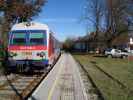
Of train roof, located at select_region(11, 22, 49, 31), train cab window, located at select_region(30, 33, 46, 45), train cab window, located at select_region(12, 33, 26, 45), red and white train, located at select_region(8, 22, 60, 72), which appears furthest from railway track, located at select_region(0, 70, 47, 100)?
train roof, located at select_region(11, 22, 49, 31)

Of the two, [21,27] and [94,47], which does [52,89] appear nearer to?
[21,27]

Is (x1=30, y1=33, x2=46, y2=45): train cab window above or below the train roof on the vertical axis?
below

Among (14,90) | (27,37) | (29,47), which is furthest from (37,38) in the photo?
(14,90)

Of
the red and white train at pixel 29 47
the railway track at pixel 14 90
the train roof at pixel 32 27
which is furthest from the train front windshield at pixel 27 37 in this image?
the railway track at pixel 14 90

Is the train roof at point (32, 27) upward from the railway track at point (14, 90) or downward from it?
upward

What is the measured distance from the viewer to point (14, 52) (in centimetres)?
2316

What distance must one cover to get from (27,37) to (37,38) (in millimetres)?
629

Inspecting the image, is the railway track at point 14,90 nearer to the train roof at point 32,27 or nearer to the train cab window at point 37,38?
the train cab window at point 37,38

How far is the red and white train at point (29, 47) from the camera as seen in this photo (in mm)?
23094

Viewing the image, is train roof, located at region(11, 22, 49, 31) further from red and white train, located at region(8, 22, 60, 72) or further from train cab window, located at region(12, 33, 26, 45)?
train cab window, located at region(12, 33, 26, 45)

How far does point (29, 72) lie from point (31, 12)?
15574mm

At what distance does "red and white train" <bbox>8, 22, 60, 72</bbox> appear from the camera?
23.1 meters

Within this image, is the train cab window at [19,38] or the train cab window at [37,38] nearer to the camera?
the train cab window at [37,38]

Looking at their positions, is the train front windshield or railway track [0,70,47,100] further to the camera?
the train front windshield
